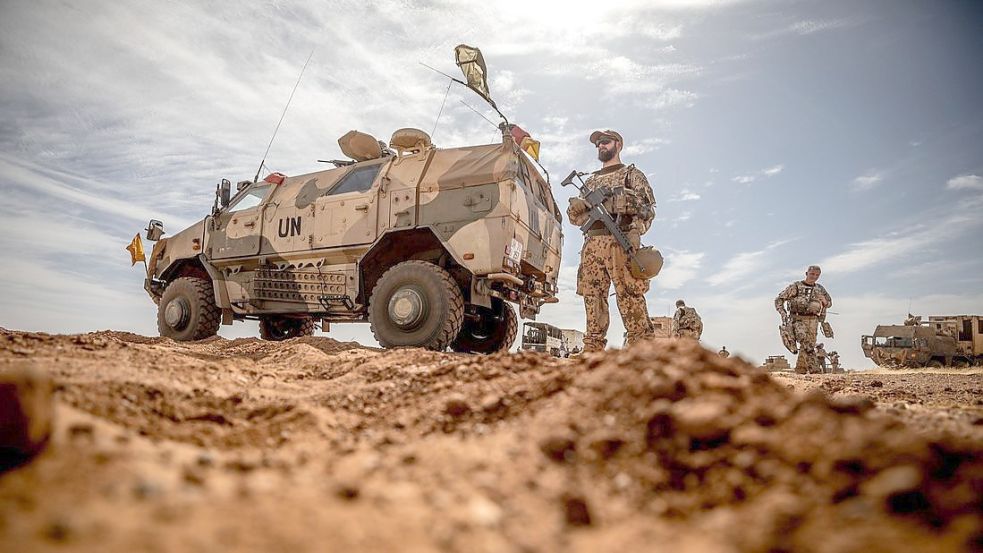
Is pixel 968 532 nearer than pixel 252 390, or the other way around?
pixel 968 532

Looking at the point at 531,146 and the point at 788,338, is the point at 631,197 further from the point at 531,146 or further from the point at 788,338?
the point at 788,338

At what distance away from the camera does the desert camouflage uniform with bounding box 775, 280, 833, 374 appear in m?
9.94

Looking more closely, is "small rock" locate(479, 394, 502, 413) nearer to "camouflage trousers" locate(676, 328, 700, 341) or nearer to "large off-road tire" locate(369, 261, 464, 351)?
"large off-road tire" locate(369, 261, 464, 351)

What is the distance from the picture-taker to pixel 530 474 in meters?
1.09

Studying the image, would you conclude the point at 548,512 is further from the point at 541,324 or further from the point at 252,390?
the point at 541,324

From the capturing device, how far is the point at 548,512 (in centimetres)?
94

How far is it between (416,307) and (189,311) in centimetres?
359

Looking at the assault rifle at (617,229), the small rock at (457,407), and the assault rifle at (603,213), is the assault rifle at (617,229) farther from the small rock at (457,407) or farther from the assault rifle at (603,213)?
the small rock at (457,407)

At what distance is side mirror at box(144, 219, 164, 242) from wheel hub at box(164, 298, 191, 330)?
1265 millimetres

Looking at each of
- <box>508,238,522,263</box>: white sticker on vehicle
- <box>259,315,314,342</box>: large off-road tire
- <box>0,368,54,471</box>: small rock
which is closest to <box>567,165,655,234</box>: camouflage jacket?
<box>508,238,522,263</box>: white sticker on vehicle

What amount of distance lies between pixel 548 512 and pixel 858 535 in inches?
18.6

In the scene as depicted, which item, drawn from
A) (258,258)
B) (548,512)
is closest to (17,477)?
(548,512)

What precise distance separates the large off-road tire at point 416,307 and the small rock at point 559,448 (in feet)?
11.3

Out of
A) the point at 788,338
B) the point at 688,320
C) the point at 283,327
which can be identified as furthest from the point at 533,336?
the point at 283,327
